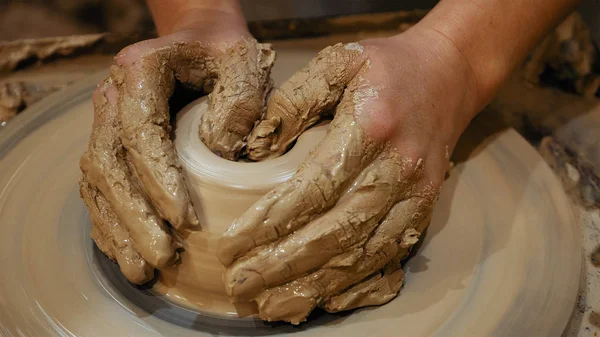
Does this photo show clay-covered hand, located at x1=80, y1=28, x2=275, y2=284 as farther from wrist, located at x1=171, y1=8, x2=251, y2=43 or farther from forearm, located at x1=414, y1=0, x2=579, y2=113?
forearm, located at x1=414, y1=0, x2=579, y2=113

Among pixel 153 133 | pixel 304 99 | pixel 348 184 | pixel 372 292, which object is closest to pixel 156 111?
pixel 153 133

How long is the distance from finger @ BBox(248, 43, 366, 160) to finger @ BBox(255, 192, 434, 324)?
10.1 inches

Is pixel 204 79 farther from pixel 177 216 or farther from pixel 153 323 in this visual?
pixel 153 323

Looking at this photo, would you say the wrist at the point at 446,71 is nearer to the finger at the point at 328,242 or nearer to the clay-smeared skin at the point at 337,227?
the clay-smeared skin at the point at 337,227

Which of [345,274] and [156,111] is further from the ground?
[156,111]

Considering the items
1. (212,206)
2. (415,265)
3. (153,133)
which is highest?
(153,133)

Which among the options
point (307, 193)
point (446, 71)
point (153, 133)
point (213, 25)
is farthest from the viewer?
point (213, 25)

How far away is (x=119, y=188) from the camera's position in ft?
3.53

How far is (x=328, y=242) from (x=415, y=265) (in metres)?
0.27

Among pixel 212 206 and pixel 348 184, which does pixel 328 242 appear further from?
pixel 212 206

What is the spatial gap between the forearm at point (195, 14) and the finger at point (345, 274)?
1.95ft

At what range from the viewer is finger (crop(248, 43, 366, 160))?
1159 millimetres

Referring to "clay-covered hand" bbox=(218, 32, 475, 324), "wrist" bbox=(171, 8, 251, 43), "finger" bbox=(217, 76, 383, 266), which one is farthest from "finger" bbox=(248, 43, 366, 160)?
"wrist" bbox=(171, 8, 251, 43)

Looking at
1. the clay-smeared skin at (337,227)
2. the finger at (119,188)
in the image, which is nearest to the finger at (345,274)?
the clay-smeared skin at (337,227)
